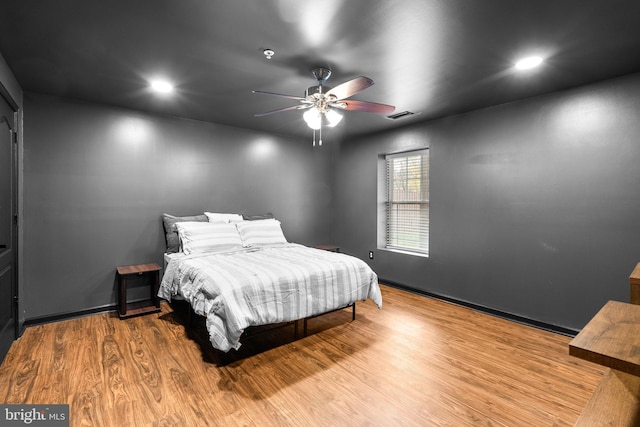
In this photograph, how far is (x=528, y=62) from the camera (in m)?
2.55

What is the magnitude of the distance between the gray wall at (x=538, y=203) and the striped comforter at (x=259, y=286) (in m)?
1.42

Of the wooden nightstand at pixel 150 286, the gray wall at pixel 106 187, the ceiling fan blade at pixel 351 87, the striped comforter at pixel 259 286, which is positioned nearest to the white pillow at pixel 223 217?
the gray wall at pixel 106 187

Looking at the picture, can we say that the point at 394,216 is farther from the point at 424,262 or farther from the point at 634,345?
the point at 634,345

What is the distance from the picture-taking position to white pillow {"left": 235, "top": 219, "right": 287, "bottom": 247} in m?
4.19

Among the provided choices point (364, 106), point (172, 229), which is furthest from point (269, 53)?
point (172, 229)

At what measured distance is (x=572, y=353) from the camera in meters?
0.88

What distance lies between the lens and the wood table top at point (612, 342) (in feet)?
2.57

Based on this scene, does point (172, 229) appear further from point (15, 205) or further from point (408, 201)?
point (408, 201)

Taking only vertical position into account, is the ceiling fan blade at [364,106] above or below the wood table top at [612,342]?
above

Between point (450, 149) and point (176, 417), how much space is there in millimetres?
3972

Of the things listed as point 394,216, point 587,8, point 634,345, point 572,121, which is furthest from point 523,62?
point 394,216

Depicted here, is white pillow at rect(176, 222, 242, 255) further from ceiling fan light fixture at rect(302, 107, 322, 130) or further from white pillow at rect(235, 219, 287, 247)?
ceiling fan light fixture at rect(302, 107, 322, 130)

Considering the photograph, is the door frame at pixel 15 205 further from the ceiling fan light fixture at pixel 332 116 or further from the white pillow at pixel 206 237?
the ceiling fan light fixture at pixel 332 116

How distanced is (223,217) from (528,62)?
12.3ft
